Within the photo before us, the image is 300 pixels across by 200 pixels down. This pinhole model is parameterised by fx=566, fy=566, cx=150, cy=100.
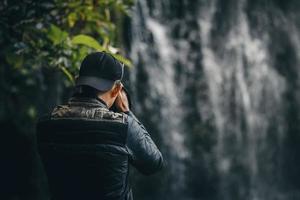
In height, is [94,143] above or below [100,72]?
below

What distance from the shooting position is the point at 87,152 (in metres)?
2.69

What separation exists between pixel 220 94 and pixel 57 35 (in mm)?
6527

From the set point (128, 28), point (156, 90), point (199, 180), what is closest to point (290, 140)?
point (199, 180)

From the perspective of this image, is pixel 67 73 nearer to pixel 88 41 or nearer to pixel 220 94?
pixel 88 41

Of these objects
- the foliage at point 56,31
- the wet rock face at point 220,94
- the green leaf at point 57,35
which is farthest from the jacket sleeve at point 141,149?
the wet rock face at point 220,94

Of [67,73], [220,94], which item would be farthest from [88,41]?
[220,94]

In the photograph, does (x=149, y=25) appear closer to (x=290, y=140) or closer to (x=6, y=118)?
(x=6, y=118)

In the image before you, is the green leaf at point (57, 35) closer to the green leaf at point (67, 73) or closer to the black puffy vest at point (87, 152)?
the green leaf at point (67, 73)

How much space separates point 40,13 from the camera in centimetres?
432

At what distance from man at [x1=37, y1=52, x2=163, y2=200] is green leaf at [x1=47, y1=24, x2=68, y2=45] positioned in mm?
1144

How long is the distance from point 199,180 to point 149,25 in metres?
2.85

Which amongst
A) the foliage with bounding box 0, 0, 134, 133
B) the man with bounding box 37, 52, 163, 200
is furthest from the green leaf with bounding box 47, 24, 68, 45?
the man with bounding box 37, 52, 163, 200

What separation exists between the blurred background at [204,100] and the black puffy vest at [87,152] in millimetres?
5030

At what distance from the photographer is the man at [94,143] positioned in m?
2.69
